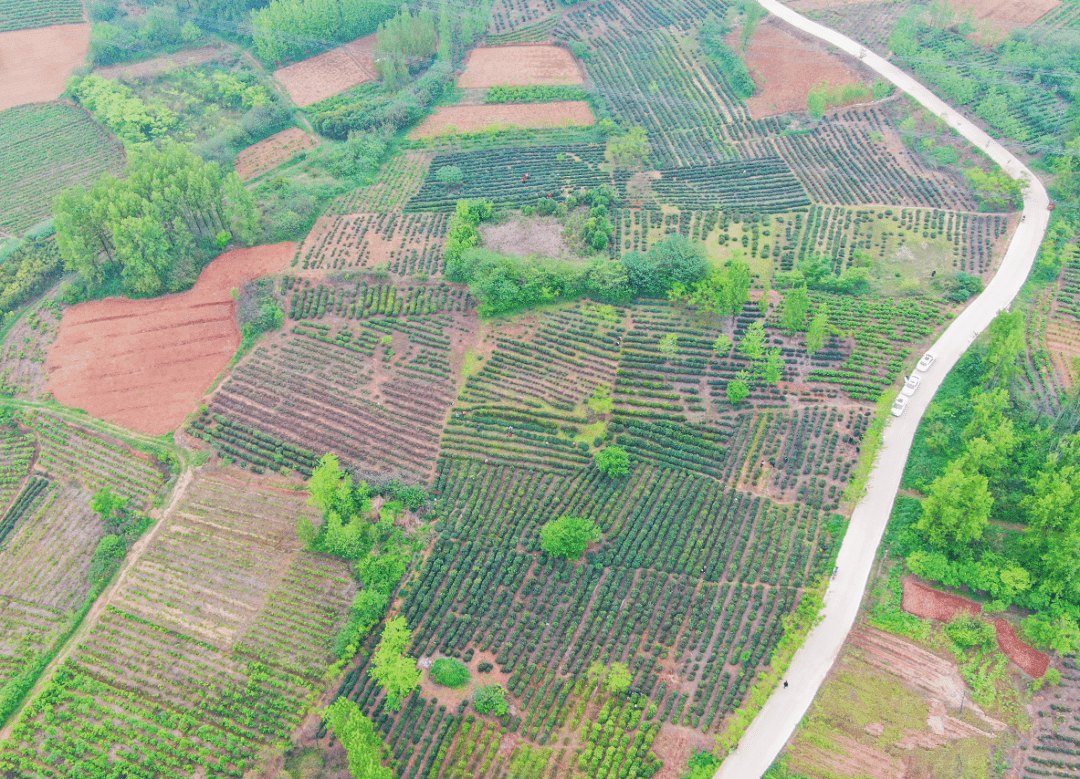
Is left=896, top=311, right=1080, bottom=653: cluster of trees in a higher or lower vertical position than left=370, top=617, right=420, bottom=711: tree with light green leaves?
higher

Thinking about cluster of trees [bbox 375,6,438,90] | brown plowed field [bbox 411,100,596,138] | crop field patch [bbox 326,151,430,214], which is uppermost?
cluster of trees [bbox 375,6,438,90]

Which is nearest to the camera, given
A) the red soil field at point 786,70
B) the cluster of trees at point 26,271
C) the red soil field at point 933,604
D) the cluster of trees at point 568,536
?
the red soil field at point 933,604

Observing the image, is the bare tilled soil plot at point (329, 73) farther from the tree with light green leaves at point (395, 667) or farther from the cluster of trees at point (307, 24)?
the tree with light green leaves at point (395, 667)

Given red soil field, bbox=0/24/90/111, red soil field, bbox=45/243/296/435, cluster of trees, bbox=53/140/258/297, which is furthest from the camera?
red soil field, bbox=0/24/90/111

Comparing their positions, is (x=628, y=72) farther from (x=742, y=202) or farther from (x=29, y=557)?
(x=29, y=557)

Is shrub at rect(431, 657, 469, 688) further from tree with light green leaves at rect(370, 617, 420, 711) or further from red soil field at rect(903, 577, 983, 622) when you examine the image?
red soil field at rect(903, 577, 983, 622)

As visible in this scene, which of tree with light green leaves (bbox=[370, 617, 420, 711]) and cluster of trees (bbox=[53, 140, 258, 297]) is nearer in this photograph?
tree with light green leaves (bbox=[370, 617, 420, 711])

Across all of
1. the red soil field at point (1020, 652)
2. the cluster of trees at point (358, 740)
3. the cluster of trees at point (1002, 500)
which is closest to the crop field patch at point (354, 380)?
the cluster of trees at point (358, 740)

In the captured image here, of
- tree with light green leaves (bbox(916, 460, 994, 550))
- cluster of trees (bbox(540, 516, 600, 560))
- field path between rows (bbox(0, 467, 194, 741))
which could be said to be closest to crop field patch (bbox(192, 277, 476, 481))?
field path between rows (bbox(0, 467, 194, 741))
